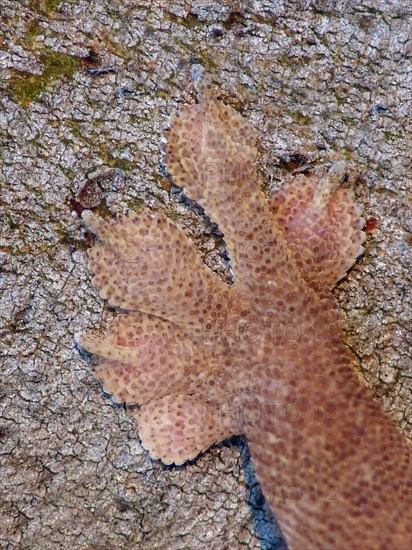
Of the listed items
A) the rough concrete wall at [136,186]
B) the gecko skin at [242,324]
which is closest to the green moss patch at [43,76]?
the rough concrete wall at [136,186]

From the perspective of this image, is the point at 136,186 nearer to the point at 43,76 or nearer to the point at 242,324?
the point at 43,76

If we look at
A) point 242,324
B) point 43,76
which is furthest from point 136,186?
point 242,324

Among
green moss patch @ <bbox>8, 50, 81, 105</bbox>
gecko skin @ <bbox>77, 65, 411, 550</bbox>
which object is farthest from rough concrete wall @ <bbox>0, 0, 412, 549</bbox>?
gecko skin @ <bbox>77, 65, 411, 550</bbox>

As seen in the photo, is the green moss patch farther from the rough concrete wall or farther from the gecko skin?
the gecko skin

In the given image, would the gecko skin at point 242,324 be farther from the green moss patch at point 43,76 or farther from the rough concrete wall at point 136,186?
the green moss patch at point 43,76

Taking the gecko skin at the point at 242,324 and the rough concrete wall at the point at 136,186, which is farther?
the rough concrete wall at the point at 136,186
